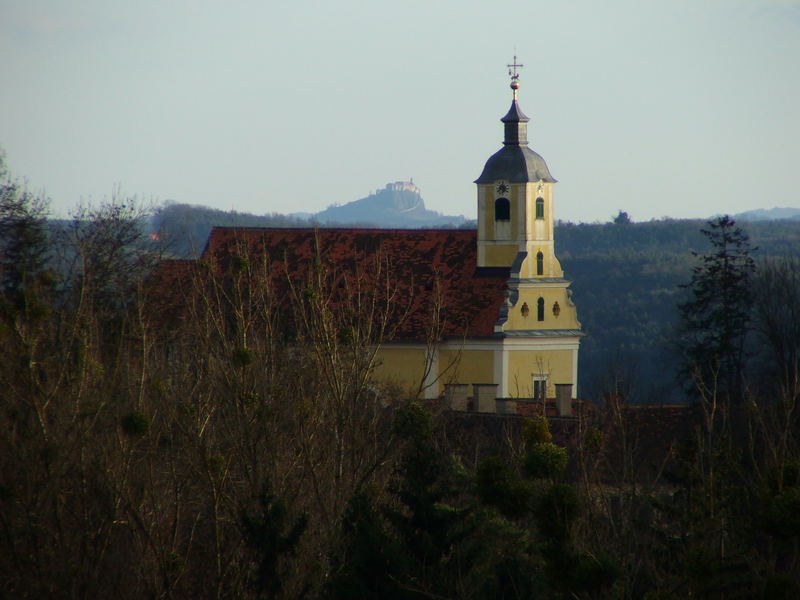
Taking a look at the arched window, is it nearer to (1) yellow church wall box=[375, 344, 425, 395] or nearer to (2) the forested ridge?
(1) yellow church wall box=[375, 344, 425, 395]

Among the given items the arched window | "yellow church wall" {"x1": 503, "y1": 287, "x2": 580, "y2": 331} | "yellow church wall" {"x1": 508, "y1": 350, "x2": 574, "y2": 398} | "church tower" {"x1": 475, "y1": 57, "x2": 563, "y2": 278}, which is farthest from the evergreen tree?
the arched window

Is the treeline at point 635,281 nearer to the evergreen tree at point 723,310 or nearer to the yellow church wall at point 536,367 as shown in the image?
the evergreen tree at point 723,310

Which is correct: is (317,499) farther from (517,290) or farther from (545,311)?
(545,311)

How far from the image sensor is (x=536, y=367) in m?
63.2

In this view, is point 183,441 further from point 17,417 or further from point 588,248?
point 588,248

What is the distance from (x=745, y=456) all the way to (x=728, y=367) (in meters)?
32.6

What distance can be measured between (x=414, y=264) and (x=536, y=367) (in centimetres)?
655

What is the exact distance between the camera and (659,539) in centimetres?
2067

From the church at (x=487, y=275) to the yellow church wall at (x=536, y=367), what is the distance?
49mm

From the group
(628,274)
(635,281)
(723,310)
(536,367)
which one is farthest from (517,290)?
(628,274)

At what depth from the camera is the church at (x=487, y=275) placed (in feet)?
204

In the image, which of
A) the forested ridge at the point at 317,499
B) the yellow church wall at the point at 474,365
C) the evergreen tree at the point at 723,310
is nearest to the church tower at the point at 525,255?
the yellow church wall at the point at 474,365

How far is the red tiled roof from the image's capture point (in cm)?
6247

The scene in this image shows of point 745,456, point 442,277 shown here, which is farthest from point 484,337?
point 745,456
